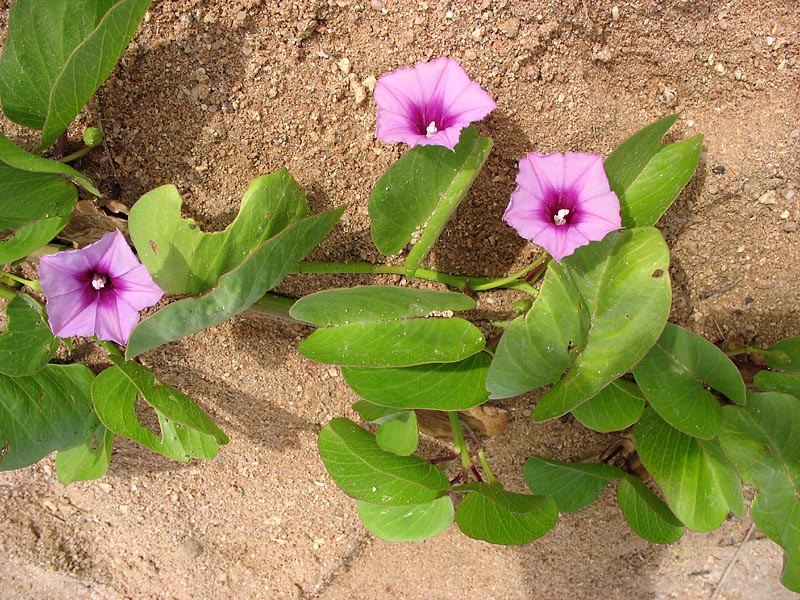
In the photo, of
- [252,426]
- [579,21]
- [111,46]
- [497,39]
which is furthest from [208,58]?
[252,426]

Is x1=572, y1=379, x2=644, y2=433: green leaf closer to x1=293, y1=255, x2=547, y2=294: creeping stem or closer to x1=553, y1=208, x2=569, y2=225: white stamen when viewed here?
x1=293, y1=255, x2=547, y2=294: creeping stem

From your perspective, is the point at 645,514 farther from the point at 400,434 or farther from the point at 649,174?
the point at 649,174

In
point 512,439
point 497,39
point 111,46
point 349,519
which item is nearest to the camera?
point 111,46

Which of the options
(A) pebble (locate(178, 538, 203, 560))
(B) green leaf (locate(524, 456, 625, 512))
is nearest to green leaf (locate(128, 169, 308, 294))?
(B) green leaf (locate(524, 456, 625, 512))

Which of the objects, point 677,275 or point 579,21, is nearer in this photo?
point 579,21

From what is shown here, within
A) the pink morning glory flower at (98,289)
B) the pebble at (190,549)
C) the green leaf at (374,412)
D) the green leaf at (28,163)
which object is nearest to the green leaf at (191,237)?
the pink morning glory flower at (98,289)

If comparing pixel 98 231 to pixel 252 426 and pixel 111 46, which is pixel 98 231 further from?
pixel 252 426

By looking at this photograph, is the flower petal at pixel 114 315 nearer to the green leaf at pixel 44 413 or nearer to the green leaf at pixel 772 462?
the green leaf at pixel 44 413
